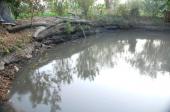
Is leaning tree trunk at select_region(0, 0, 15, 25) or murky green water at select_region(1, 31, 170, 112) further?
leaning tree trunk at select_region(0, 0, 15, 25)

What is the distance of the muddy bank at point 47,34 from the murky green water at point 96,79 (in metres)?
0.29

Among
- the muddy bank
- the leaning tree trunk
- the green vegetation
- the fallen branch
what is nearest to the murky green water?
the muddy bank

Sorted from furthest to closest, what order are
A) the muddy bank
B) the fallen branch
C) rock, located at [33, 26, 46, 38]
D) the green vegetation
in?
the green vegetation, rock, located at [33, 26, 46, 38], the fallen branch, the muddy bank

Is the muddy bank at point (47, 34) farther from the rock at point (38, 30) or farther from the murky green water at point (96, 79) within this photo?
the murky green water at point (96, 79)

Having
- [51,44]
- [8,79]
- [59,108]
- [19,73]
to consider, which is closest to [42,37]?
[51,44]

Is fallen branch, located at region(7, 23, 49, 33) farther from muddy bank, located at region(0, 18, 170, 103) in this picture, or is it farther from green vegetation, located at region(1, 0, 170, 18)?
green vegetation, located at region(1, 0, 170, 18)

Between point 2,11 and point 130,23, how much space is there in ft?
25.8

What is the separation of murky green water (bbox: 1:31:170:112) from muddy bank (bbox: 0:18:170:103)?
29 cm

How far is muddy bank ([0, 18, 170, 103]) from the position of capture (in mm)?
9008

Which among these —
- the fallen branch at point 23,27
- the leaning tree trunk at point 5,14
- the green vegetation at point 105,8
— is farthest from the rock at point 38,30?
the green vegetation at point 105,8

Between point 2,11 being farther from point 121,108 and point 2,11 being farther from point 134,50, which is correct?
point 121,108

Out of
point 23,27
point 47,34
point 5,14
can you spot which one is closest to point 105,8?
point 47,34

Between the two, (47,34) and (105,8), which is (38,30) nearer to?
(47,34)

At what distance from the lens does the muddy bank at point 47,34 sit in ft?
29.6
